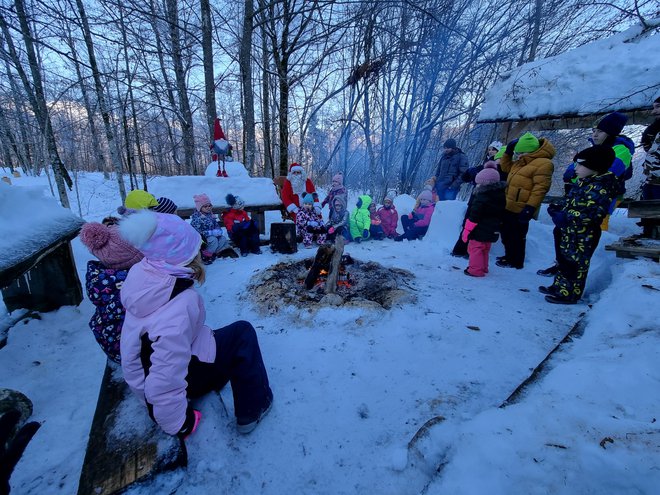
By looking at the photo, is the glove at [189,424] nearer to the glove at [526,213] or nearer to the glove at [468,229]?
the glove at [468,229]

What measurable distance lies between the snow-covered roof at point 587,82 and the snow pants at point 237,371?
6659 millimetres

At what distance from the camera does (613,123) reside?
3537 millimetres

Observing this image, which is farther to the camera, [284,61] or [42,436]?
[284,61]

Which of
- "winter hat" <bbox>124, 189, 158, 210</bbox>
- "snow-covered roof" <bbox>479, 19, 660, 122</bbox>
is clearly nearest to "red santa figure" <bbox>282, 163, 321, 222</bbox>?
"winter hat" <bbox>124, 189, 158, 210</bbox>

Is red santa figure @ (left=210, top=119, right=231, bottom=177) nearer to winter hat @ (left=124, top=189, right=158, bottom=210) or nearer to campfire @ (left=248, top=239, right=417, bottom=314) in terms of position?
winter hat @ (left=124, top=189, right=158, bottom=210)

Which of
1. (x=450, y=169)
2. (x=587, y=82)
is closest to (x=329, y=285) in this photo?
(x=450, y=169)

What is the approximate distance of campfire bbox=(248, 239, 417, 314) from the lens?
3.28m

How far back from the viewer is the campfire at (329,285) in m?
3.28

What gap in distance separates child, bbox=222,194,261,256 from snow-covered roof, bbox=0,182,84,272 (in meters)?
2.51

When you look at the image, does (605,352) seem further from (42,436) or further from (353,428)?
(42,436)

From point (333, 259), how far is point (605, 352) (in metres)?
2.77

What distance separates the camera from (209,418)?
184 cm

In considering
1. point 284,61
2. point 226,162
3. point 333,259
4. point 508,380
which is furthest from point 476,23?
point 508,380

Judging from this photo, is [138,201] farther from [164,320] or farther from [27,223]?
[164,320]
